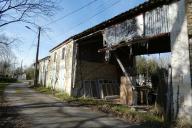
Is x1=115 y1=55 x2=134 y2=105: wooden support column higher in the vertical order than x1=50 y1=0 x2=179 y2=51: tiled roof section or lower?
lower

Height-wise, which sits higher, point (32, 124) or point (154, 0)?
point (154, 0)

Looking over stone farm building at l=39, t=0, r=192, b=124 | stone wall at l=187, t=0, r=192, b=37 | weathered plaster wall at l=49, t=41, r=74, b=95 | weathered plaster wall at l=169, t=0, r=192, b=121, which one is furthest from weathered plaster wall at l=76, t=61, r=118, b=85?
stone wall at l=187, t=0, r=192, b=37

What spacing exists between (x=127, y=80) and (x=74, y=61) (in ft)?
22.2

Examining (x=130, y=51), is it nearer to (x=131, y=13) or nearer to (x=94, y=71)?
(x=131, y=13)

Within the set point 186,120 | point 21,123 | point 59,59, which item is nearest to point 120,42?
point 186,120

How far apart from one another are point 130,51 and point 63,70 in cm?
1207

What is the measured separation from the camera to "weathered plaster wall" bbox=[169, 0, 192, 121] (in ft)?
32.7

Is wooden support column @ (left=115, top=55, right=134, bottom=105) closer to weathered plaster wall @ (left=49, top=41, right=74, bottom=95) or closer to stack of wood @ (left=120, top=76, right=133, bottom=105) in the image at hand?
stack of wood @ (left=120, top=76, right=133, bottom=105)

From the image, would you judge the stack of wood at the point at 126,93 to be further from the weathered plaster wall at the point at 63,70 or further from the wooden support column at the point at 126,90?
the weathered plaster wall at the point at 63,70

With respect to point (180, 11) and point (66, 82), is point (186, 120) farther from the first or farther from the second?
point (66, 82)

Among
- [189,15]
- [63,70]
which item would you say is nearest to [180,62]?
[189,15]

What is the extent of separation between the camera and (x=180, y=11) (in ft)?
34.4

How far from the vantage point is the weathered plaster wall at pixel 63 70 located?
71.1 feet

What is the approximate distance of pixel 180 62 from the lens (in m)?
10.4
